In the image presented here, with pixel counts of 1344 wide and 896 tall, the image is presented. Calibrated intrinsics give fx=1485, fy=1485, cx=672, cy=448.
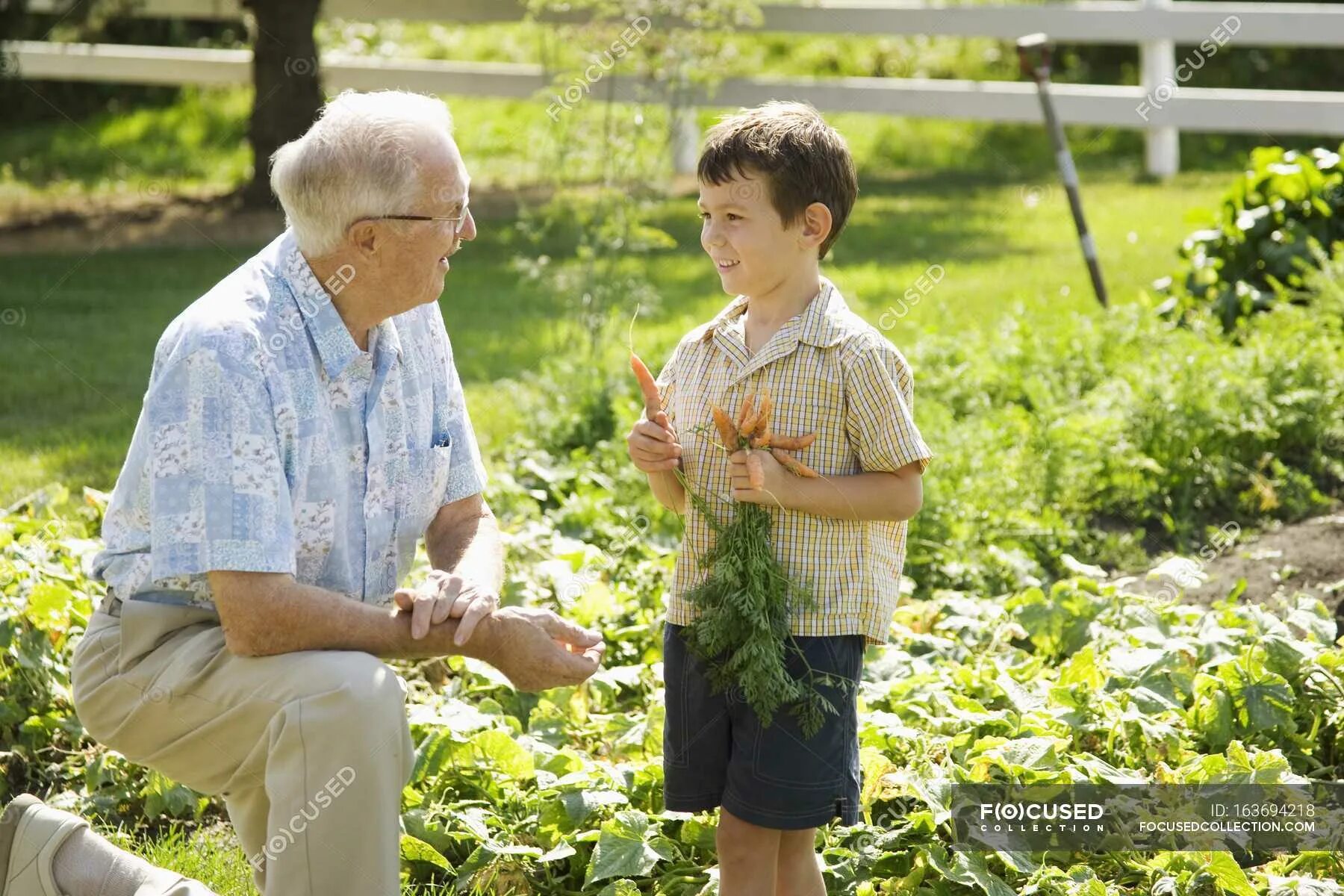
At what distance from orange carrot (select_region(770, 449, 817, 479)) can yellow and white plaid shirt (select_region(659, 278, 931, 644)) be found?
0.05m

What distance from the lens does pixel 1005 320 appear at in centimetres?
633

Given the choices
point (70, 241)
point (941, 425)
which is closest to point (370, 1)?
point (70, 241)

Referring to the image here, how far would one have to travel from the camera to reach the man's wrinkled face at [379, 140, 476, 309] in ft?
8.66

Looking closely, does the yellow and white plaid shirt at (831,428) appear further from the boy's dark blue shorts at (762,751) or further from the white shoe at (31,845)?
the white shoe at (31,845)

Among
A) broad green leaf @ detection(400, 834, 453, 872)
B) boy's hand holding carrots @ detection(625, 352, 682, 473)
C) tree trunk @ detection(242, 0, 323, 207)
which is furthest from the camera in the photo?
tree trunk @ detection(242, 0, 323, 207)

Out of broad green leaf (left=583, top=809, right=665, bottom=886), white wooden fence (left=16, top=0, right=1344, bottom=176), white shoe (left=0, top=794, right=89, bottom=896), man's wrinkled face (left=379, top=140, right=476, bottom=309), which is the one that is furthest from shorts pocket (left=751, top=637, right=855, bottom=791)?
white wooden fence (left=16, top=0, right=1344, bottom=176)

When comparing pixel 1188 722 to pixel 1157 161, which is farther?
pixel 1157 161

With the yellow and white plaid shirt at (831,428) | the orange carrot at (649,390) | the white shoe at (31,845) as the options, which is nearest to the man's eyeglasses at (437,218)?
the orange carrot at (649,390)

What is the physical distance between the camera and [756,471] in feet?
8.29

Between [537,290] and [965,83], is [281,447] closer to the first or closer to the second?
[537,290]

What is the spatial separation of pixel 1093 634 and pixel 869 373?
1.58 metres

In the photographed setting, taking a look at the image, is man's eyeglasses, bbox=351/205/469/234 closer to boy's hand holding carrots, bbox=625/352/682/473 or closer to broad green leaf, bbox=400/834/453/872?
boy's hand holding carrots, bbox=625/352/682/473

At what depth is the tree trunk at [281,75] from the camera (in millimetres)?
9961

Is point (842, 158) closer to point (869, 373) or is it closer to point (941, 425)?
point (869, 373)
